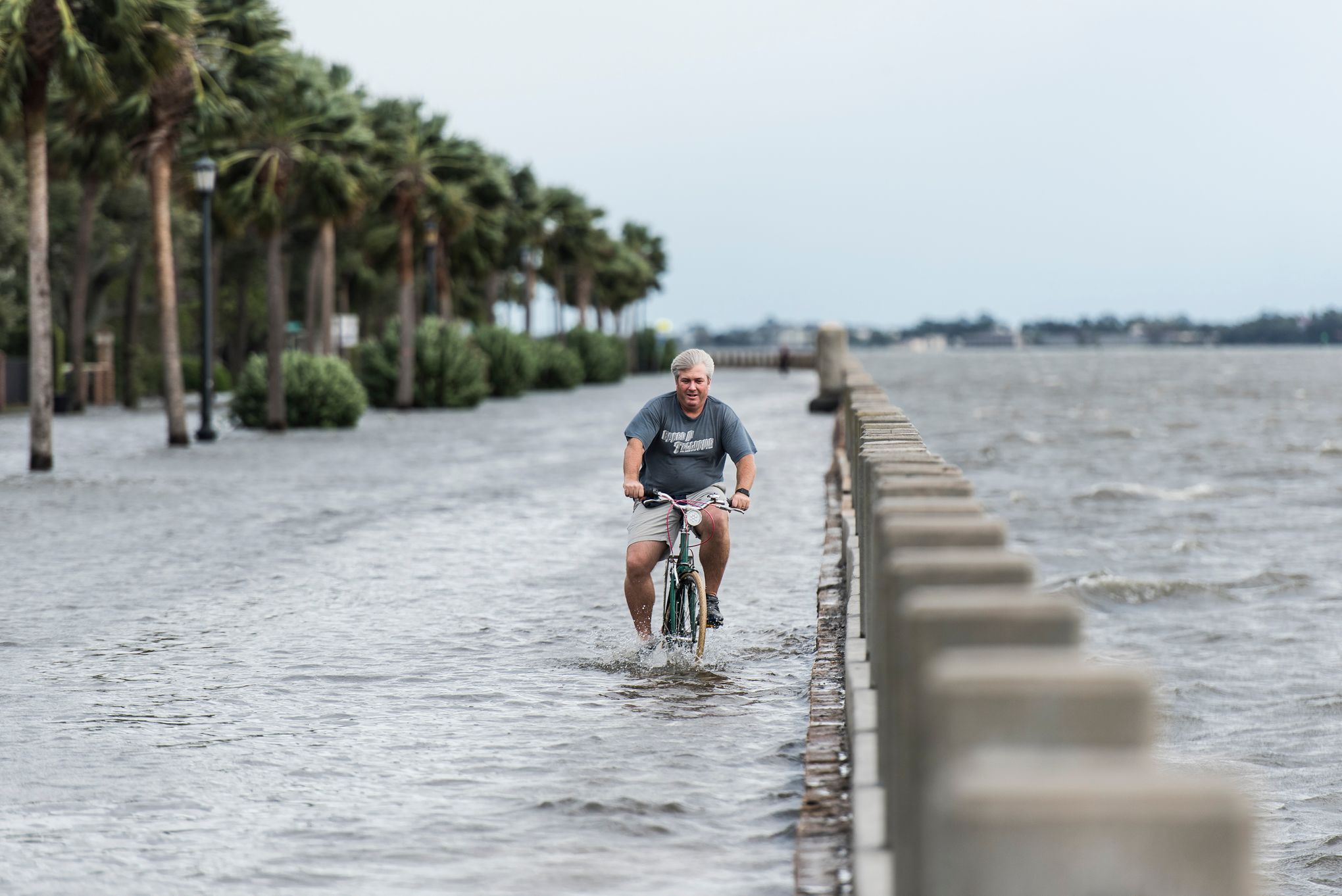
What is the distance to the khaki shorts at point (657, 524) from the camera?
9.48 meters

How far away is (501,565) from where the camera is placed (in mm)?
14117

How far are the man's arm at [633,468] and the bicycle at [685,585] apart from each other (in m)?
0.16

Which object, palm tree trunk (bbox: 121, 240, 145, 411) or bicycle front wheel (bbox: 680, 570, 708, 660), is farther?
palm tree trunk (bbox: 121, 240, 145, 411)

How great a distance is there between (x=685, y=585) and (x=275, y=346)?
28664mm

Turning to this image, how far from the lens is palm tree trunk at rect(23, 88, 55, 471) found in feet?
75.3

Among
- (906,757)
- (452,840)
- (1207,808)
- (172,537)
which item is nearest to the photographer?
(1207,808)

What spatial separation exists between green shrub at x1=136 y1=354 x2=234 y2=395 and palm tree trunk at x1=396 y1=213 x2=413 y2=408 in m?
5.68

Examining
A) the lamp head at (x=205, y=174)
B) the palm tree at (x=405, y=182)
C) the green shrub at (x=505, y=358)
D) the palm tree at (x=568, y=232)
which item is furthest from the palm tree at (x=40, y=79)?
the palm tree at (x=568, y=232)

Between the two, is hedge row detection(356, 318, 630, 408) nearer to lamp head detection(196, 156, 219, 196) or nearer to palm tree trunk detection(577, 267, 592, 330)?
lamp head detection(196, 156, 219, 196)

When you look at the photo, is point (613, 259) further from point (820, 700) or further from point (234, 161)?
point (820, 700)

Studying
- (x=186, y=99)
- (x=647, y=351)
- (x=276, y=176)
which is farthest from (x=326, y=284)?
(x=647, y=351)

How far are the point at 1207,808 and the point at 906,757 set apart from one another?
1.62 m

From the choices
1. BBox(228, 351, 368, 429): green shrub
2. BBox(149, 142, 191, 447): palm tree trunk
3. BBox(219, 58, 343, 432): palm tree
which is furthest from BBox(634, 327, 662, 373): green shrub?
BBox(149, 142, 191, 447): palm tree trunk

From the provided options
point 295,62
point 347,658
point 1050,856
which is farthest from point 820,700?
point 295,62
